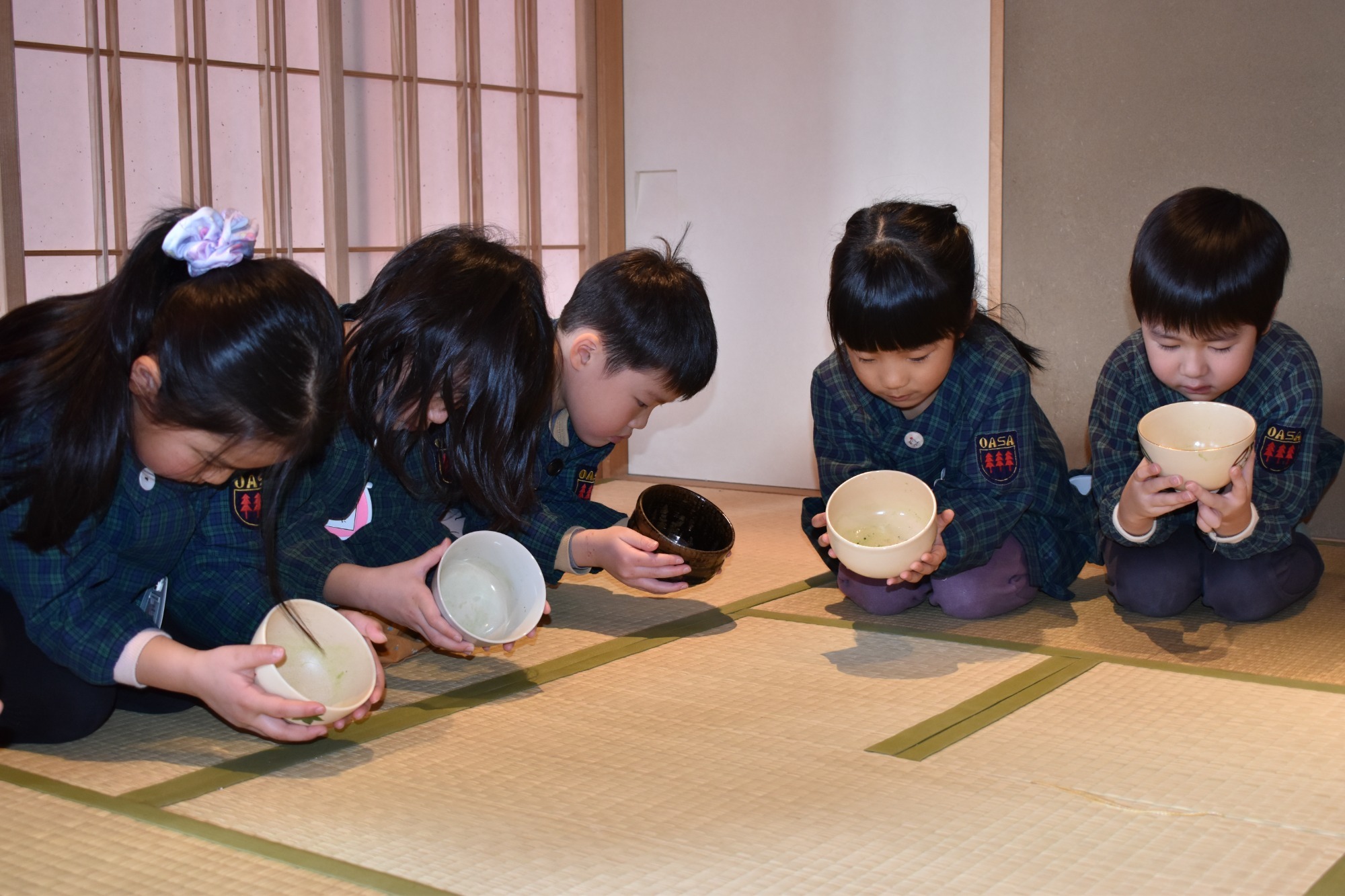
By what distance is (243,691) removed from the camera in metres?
1.24

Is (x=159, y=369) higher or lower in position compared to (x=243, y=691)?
higher

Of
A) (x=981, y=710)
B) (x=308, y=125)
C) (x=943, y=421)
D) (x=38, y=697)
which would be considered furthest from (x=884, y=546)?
(x=308, y=125)

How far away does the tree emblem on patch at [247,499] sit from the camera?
1547 millimetres

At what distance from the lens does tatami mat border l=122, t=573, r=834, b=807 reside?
1266 millimetres

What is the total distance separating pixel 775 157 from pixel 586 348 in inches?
61.8

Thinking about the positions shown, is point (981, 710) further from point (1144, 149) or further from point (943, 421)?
point (1144, 149)

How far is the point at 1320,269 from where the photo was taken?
2.53m

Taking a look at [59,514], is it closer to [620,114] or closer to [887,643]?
[887,643]

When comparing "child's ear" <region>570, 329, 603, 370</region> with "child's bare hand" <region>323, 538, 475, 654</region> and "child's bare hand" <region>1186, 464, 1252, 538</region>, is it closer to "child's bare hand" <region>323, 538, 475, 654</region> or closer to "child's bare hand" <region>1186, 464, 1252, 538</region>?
"child's bare hand" <region>323, 538, 475, 654</region>

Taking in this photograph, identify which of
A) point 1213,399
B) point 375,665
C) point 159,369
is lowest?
point 375,665

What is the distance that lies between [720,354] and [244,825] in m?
2.32

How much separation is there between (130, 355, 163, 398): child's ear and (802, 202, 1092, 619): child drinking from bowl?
34.1 inches

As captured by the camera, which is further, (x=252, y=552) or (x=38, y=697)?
(x=252, y=552)

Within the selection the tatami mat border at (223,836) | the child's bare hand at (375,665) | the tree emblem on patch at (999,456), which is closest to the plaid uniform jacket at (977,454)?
the tree emblem on patch at (999,456)
